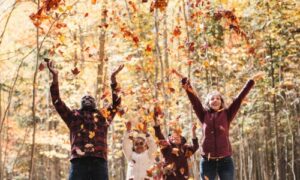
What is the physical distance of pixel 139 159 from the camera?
7.84 meters

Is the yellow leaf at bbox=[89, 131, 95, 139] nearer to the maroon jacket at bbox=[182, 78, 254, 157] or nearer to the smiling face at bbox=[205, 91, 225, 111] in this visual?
the maroon jacket at bbox=[182, 78, 254, 157]

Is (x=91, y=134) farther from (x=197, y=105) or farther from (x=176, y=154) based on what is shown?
(x=176, y=154)

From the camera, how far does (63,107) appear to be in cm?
574

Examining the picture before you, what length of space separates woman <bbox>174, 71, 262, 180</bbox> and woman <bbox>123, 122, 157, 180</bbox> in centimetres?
174

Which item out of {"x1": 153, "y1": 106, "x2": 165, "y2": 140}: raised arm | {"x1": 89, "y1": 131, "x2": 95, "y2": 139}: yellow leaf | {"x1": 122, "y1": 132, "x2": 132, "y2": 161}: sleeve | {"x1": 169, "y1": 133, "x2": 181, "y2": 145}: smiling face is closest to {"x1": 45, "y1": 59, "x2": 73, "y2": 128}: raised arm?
{"x1": 89, "y1": 131, "x2": 95, "y2": 139}: yellow leaf

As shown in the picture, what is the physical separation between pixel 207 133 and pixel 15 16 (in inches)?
620

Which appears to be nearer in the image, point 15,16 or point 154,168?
point 154,168

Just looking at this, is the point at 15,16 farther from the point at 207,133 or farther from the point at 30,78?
the point at 207,133

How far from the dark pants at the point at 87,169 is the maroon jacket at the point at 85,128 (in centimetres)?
6

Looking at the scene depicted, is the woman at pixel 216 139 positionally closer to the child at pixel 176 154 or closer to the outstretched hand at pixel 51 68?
the child at pixel 176 154

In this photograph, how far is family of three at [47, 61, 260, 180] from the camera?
5668 millimetres

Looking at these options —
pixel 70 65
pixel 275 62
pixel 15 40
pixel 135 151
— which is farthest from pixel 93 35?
pixel 135 151

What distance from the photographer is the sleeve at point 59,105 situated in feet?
18.7

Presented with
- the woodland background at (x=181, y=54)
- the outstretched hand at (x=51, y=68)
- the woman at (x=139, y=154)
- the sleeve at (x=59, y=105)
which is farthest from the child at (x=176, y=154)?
the woodland background at (x=181, y=54)
